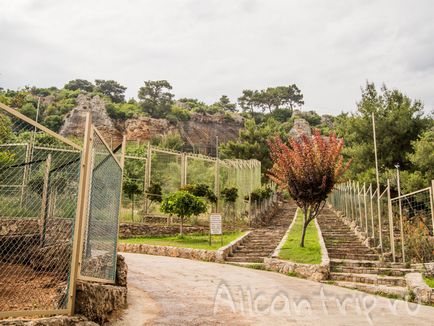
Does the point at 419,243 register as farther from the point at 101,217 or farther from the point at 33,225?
the point at 33,225

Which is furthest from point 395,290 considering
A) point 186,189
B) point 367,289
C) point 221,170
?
point 221,170

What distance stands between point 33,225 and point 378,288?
668 cm

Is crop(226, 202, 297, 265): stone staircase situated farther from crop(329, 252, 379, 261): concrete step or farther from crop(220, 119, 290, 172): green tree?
crop(220, 119, 290, 172): green tree

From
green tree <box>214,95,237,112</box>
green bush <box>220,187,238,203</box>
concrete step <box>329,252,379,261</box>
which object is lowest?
concrete step <box>329,252,379,261</box>

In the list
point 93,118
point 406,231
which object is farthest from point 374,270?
Answer: point 93,118

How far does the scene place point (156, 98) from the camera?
2308 inches

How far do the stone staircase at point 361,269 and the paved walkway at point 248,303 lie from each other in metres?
0.47

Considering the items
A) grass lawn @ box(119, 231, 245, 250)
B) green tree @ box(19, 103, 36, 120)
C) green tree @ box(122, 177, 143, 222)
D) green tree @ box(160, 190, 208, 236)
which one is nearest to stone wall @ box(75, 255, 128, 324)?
grass lawn @ box(119, 231, 245, 250)

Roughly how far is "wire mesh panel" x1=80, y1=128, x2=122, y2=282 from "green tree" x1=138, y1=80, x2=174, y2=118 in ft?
165

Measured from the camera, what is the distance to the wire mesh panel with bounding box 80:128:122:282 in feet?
14.6

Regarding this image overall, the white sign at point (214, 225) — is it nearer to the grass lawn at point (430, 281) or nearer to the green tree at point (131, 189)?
the green tree at point (131, 189)

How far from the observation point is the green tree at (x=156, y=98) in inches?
2183

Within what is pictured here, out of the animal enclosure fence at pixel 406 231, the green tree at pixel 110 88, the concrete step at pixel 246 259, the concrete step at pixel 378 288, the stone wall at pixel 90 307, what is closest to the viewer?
the stone wall at pixel 90 307

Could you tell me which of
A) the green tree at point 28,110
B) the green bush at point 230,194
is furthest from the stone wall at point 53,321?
the green tree at point 28,110
